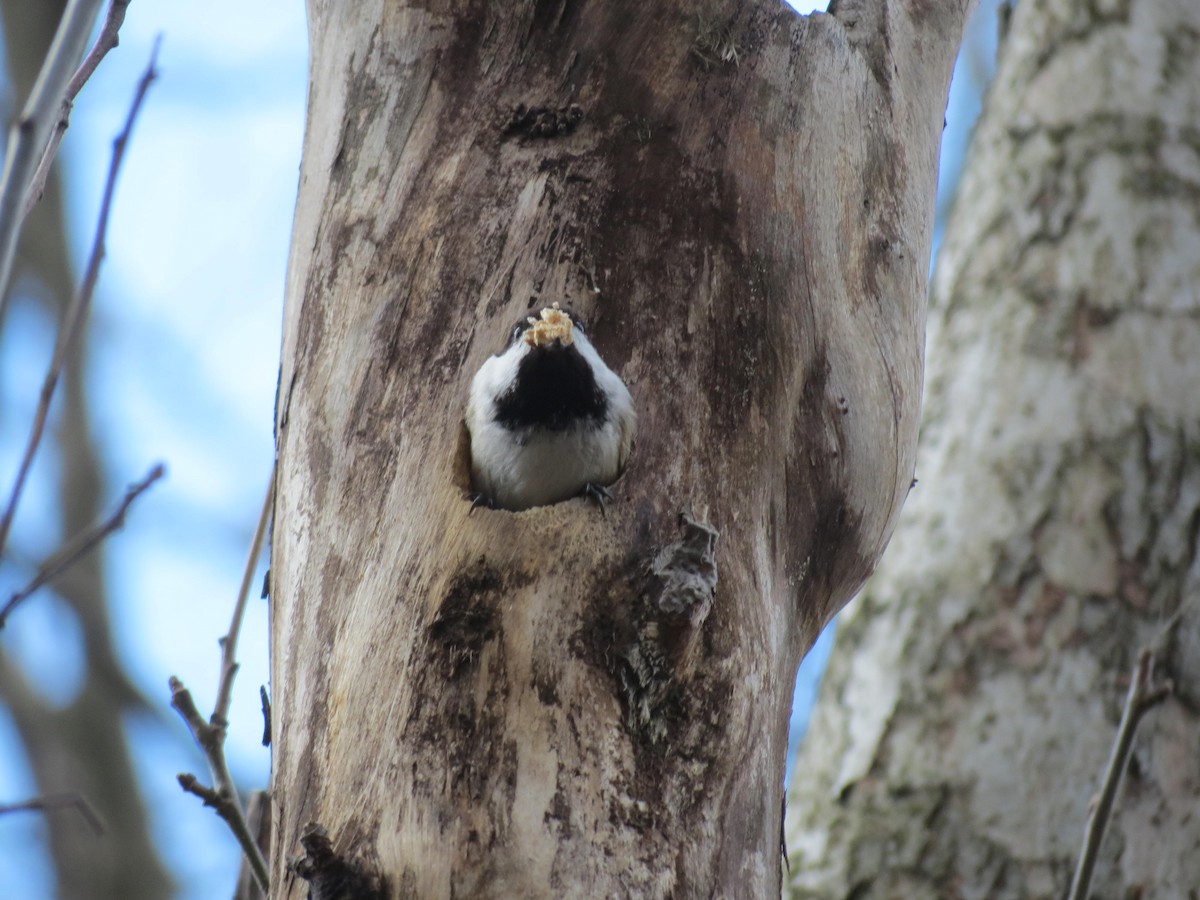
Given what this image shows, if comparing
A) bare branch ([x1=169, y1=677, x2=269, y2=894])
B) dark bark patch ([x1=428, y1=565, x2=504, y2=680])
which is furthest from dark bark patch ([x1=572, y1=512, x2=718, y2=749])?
bare branch ([x1=169, y1=677, x2=269, y2=894])

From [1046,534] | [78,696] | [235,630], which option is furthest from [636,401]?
[78,696]

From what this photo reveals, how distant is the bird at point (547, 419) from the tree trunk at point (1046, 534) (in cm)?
136

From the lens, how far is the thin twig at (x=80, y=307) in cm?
167

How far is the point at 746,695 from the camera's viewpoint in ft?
6.24

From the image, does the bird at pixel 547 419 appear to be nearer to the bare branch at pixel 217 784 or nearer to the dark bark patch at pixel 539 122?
the dark bark patch at pixel 539 122

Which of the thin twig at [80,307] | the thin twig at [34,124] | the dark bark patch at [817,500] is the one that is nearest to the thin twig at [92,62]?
the thin twig at [80,307]

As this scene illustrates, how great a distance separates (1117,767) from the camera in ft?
5.92

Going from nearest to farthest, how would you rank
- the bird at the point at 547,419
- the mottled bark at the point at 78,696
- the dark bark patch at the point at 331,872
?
the dark bark patch at the point at 331,872
the bird at the point at 547,419
the mottled bark at the point at 78,696

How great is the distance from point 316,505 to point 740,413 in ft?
2.44

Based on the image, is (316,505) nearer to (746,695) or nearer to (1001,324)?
(746,695)

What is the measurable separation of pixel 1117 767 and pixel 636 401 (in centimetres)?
94

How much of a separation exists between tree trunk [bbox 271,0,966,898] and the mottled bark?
361 centimetres

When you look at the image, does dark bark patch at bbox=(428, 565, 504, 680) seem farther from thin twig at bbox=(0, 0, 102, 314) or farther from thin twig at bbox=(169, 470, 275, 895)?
thin twig at bbox=(0, 0, 102, 314)

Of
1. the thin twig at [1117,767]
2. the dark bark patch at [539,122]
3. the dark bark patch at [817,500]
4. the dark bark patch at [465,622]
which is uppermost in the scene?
the dark bark patch at [539,122]
